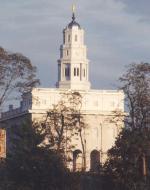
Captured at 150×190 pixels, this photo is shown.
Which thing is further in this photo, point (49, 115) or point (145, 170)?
point (49, 115)

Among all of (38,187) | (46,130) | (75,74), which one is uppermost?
(75,74)

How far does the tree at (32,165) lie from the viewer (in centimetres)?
7662

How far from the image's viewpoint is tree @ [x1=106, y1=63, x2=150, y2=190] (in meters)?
73.6

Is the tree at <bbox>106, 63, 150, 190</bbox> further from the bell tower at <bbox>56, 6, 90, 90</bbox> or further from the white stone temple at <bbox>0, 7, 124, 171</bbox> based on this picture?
the bell tower at <bbox>56, 6, 90, 90</bbox>

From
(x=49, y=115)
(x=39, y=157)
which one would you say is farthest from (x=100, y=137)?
(x=39, y=157)

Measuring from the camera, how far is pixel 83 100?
553 feet

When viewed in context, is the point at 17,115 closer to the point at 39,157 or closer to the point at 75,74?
the point at 75,74

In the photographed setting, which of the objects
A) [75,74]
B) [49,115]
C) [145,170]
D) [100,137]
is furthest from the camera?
[75,74]

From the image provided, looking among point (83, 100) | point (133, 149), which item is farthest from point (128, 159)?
point (83, 100)

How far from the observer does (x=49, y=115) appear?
101438 mm

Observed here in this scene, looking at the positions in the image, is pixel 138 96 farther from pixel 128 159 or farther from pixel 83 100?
pixel 83 100

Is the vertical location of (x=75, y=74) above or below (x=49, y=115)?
above

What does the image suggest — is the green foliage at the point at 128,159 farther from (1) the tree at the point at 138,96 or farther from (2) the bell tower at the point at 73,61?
(2) the bell tower at the point at 73,61

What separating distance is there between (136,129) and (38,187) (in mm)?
7760
